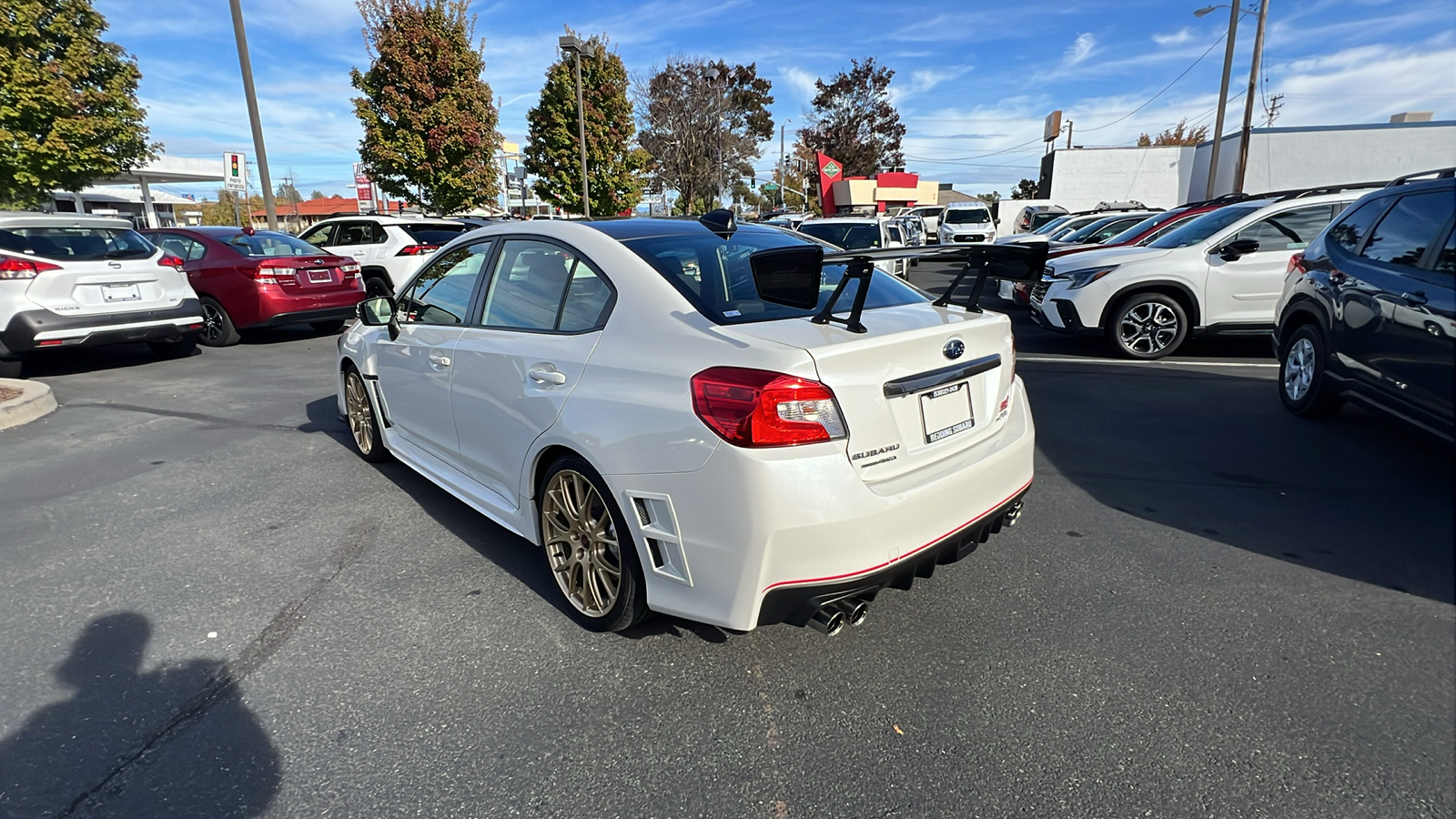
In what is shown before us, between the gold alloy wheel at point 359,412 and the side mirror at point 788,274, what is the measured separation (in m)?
3.27

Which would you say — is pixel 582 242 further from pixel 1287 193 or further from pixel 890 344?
pixel 1287 193

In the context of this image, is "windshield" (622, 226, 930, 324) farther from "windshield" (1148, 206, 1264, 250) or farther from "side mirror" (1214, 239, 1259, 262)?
"windshield" (1148, 206, 1264, 250)

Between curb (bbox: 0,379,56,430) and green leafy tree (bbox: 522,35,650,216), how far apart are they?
868 inches

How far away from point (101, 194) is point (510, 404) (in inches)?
2093

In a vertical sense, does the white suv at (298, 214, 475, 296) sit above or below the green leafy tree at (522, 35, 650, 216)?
below

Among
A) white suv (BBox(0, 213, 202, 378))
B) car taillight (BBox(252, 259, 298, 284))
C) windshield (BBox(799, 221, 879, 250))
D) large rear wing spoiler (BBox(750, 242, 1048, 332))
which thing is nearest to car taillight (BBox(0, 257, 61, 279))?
white suv (BBox(0, 213, 202, 378))

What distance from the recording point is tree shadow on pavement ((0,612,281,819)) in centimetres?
217

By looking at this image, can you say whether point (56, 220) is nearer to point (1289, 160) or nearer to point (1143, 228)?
point (1143, 228)

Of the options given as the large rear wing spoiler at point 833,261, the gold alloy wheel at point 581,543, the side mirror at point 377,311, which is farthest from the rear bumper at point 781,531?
the side mirror at point 377,311

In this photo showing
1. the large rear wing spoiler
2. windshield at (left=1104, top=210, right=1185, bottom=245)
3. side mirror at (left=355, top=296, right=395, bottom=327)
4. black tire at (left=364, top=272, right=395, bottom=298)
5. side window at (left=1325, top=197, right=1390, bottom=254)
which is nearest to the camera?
the large rear wing spoiler

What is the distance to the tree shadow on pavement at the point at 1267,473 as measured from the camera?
3.51 m

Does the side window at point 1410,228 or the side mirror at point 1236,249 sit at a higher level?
the side window at point 1410,228

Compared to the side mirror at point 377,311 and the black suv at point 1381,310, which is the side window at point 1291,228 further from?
the side mirror at point 377,311

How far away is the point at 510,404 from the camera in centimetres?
313
